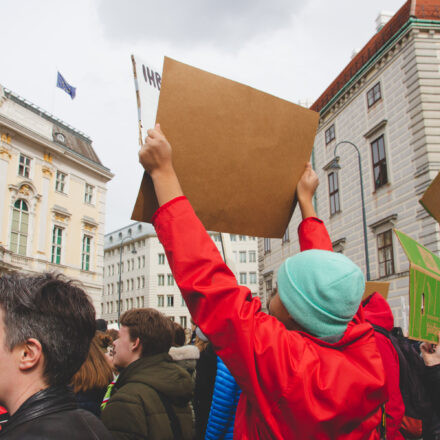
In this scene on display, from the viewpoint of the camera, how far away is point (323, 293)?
138 centimetres

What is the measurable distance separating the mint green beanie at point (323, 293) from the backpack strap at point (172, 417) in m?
1.56

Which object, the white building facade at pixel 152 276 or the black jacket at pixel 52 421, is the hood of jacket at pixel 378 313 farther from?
the white building facade at pixel 152 276

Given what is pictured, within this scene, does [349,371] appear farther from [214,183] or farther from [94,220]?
[94,220]

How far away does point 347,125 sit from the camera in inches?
806

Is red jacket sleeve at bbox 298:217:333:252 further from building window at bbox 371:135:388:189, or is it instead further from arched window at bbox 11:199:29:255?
arched window at bbox 11:199:29:255

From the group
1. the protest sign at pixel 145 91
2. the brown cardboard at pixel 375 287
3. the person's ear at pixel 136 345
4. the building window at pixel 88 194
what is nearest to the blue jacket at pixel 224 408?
the person's ear at pixel 136 345

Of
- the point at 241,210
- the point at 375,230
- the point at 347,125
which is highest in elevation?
the point at 347,125

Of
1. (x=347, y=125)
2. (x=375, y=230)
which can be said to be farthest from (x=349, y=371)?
(x=347, y=125)

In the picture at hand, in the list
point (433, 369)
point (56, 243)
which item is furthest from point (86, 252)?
point (433, 369)

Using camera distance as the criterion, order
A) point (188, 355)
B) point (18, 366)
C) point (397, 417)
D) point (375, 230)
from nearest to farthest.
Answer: point (18, 366)
point (397, 417)
point (188, 355)
point (375, 230)

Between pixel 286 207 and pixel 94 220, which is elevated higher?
pixel 94 220

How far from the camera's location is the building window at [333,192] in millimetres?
20917

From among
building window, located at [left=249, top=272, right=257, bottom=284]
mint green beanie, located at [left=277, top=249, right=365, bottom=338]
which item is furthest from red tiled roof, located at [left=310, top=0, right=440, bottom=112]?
building window, located at [left=249, top=272, right=257, bottom=284]

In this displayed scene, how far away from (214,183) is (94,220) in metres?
29.4
